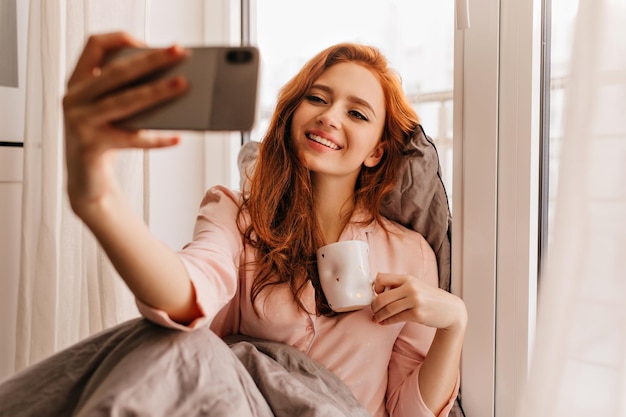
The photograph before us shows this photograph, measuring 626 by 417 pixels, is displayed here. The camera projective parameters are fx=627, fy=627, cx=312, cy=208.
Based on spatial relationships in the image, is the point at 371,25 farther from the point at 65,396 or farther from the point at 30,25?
the point at 65,396

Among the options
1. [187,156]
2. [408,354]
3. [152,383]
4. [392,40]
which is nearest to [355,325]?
[408,354]

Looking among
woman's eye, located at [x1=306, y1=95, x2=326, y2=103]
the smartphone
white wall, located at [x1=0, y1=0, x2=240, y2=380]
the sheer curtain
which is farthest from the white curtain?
the sheer curtain

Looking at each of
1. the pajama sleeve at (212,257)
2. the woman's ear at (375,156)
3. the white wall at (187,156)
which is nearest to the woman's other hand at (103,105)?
the pajama sleeve at (212,257)

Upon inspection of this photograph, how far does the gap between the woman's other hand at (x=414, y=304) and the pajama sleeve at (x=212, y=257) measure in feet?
0.81

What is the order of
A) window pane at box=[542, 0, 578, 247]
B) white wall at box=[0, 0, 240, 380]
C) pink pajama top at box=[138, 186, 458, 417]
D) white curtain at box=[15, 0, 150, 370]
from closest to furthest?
window pane at box=[542, 0, 578, 247] < pink pajama top at box=[138, 186, 458, 417] < white curtain at box=[15, 0, 150, 370] < white wall at box=[0, 0, 240, 380]

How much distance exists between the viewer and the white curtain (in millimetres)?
1333

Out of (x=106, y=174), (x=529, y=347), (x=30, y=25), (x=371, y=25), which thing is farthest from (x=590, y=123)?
(x=30, y=25)

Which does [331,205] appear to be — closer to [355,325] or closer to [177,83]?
[355,325]

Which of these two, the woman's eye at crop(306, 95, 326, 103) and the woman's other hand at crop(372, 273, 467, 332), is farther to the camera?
the woman's eye at crop(306, 95, 326, 103)

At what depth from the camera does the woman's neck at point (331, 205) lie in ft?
4.04

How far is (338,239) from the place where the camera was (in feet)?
3.99

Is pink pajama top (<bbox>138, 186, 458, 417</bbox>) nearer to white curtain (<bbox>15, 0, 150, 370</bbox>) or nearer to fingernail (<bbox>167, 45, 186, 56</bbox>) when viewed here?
white curtain (<bbox>15, 0, 150, 370</bbox>)

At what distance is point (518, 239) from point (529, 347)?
188mm

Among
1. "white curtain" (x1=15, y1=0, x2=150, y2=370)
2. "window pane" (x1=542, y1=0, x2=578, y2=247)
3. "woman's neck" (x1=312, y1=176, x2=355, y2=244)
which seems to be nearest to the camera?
"window pane" (x1=542, y1=0, x2=578, y2=247)
